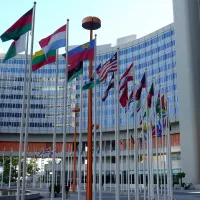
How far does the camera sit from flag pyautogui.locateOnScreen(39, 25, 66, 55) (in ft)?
57.1

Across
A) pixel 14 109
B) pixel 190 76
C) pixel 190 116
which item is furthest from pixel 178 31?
pixel 14 109

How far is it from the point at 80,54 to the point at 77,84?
92084 millimetres

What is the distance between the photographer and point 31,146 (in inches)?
4358

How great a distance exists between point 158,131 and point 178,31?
197ft

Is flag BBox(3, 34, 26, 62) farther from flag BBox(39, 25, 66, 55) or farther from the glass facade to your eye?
the glass facade

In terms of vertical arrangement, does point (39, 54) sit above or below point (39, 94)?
below

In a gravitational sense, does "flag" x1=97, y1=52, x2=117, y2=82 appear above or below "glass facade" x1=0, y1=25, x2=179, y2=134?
below

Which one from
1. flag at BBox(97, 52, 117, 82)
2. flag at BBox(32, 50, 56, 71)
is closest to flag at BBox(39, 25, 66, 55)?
flag at BBox(32, 50, 56, 71)

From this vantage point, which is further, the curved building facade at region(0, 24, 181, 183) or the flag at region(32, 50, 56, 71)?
the curved building facade at region(0, 24, 181, 183)

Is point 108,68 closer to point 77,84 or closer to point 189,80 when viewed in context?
point 189,80

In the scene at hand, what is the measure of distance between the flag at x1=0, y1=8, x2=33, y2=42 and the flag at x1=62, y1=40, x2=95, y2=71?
11.0ft

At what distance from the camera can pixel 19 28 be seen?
16.2m

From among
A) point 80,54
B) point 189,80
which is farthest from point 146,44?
point 80,54

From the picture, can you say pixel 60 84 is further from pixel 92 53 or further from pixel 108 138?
pixel 92 53
